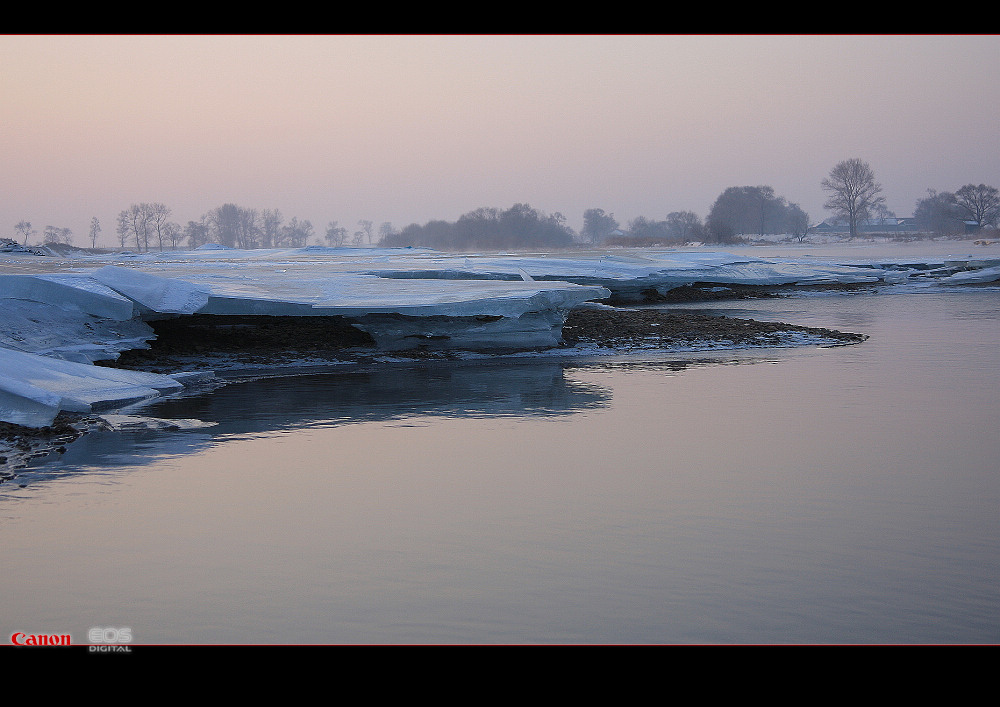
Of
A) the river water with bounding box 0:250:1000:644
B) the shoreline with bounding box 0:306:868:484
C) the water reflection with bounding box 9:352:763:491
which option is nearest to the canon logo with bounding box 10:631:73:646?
the river water with bounding box 0:250:1000:644

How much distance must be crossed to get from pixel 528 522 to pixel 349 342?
10.4m

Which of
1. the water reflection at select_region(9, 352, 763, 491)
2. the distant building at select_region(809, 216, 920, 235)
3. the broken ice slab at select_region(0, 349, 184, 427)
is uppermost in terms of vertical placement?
the distant building at select_region(809, 216, 920, 235)

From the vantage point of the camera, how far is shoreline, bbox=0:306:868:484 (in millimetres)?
14357

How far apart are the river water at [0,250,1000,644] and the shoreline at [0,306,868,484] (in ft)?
10.8

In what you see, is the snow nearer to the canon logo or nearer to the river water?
the river water

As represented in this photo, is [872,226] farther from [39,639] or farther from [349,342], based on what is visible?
[39,639]

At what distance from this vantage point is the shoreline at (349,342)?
47.1ft

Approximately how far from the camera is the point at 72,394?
9727 mm

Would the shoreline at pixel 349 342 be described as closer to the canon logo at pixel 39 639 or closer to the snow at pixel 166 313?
the snow at pixel 166 313

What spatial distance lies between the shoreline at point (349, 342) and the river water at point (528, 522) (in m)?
3.29

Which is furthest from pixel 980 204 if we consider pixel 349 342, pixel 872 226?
pixel 349 342
